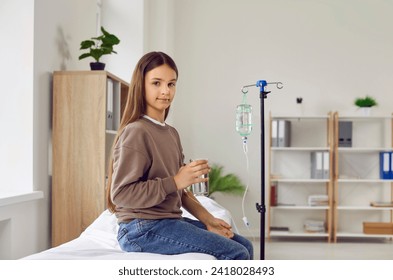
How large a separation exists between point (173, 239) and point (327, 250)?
3.11 m

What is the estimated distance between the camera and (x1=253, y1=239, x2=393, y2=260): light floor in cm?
410

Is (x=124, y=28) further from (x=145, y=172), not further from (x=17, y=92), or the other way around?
(x=145, y=172)

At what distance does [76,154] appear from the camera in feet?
9.61

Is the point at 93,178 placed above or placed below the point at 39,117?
below

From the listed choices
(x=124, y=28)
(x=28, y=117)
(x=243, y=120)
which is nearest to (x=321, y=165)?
(x=124, y=28)

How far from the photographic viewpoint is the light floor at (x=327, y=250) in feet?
13.5

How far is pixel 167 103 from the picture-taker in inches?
63.5

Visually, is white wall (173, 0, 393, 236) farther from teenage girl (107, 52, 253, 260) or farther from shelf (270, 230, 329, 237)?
teenage girl (107, 52, 253, 260)

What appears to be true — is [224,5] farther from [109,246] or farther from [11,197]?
[109,246]

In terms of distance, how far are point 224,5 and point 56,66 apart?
106 inches

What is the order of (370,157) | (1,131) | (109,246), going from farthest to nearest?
(370,157) < (1,131) < (109,246)

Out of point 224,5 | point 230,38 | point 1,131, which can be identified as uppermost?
point 224,5

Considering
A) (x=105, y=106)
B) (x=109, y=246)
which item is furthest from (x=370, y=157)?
(x=109, y=246)
